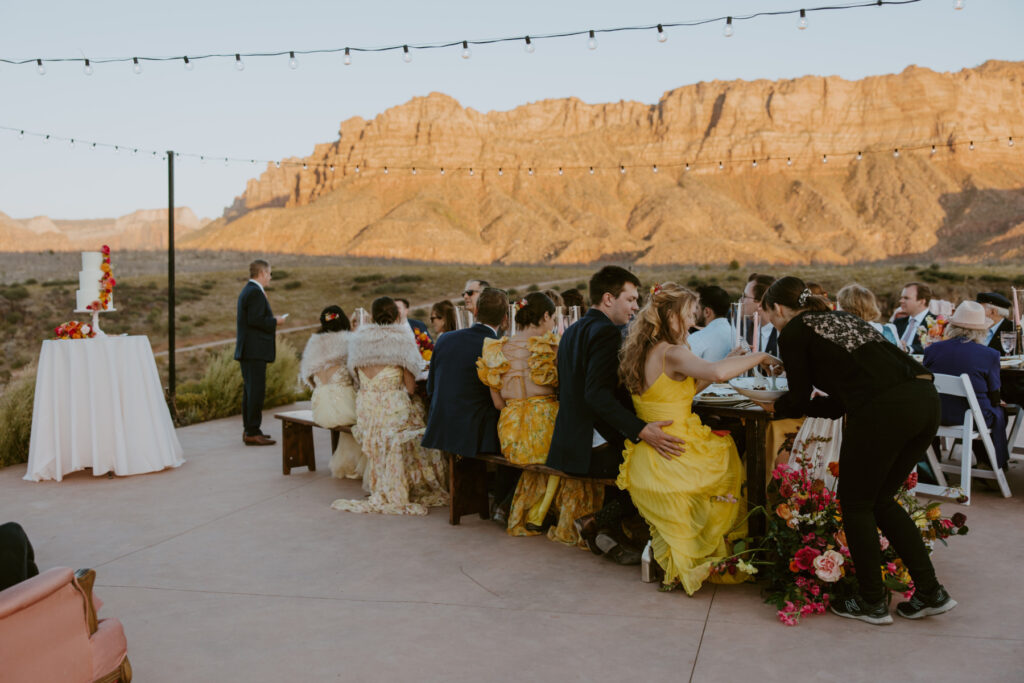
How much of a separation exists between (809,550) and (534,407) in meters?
1.77

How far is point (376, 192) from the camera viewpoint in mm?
90812

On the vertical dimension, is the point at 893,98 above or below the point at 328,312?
above

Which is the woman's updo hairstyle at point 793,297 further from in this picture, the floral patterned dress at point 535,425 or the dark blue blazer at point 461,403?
the dark blue blazer at point 461,403

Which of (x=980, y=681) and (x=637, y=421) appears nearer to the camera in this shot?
(x=980, y=681)

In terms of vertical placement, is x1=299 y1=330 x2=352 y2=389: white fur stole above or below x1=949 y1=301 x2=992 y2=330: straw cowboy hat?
below

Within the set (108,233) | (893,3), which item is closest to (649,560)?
(893,3)

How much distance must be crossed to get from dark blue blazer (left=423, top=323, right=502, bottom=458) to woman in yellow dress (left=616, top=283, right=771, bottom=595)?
1292 mm

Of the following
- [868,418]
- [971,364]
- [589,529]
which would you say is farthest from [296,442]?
[971,364]

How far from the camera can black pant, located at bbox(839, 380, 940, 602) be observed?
3.20 meters

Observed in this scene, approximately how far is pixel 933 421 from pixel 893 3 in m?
5.19

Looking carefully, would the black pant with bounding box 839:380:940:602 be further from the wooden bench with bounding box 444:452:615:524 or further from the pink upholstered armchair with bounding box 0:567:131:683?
the pink upholstered armchair with bounding box 0:567:131:683

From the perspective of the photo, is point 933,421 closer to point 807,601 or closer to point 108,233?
point 807,601

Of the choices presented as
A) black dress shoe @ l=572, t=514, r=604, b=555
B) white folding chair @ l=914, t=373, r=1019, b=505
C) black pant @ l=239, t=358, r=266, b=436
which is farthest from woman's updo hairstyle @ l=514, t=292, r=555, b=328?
black pant @ l=239, t=358, r=266, b=436

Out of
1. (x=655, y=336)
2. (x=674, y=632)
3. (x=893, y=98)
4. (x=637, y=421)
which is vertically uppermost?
(x=893, y=98)
